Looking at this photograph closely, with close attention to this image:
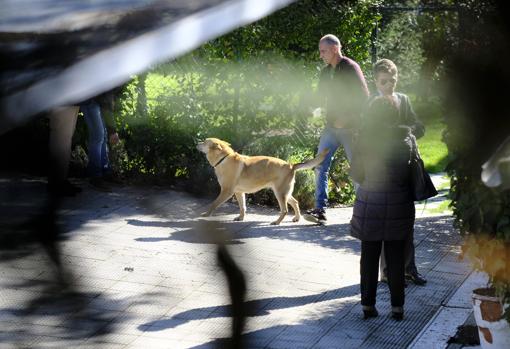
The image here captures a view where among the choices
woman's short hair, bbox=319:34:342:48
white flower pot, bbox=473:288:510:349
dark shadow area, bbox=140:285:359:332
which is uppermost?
woman's short hair, bbox=319:34:342:48

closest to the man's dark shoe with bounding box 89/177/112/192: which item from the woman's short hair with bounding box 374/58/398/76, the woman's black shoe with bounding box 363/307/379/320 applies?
the woman's short hair with bounding box 374/58/398/76

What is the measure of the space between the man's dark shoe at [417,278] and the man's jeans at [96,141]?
11.1 ft

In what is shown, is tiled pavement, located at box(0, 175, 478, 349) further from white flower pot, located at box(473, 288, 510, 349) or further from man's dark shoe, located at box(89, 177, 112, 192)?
white flower pot, located at box(473, 288, 510, 349)

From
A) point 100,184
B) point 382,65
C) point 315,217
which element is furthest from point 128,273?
point 315,217

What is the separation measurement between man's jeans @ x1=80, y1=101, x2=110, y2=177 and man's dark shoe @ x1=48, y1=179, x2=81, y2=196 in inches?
2.4

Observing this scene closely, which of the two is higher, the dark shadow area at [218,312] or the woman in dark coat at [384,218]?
the dark shadow area at [218,312]

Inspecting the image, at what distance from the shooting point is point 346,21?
4.19 feet

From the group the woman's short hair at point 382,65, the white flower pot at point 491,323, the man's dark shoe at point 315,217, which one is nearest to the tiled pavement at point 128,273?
the woman's short hair at point 382,65

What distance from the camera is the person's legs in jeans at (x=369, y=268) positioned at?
14.4 feet

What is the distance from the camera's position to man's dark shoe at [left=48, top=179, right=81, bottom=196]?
102 centimetres

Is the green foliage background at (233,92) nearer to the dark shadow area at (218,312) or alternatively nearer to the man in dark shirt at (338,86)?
the man in dark shirt at (338,86)

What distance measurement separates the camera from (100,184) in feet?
4.11

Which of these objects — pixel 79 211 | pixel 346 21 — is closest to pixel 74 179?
pixel 79 211

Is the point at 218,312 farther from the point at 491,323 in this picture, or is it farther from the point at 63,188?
the point at 491,323
